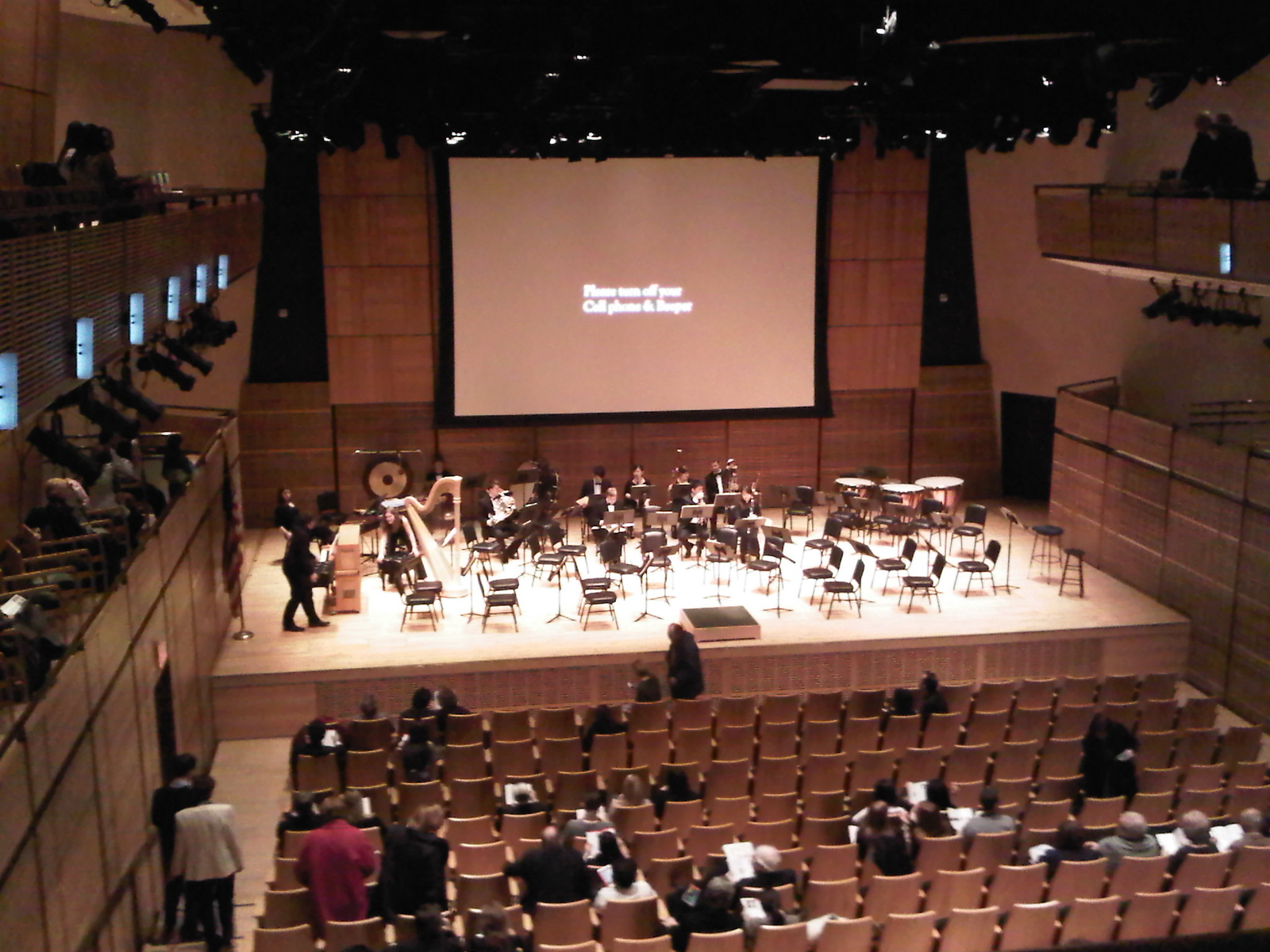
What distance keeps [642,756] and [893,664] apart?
389cm

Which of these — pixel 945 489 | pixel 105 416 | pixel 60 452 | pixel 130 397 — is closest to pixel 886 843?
pixel 60 452

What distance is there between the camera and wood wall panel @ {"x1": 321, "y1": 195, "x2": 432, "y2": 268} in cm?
1745

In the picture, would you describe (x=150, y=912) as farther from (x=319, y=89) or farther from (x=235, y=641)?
(x=319, y=89)

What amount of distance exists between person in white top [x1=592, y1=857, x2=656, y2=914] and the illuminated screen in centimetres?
1114

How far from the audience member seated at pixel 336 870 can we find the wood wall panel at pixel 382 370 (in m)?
11.1

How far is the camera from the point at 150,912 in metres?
8.83

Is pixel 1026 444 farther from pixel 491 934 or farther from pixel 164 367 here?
pixel 491 934

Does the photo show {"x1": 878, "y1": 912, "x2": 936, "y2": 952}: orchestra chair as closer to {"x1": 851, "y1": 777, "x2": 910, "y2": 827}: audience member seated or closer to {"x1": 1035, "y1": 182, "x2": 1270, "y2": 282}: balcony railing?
{"x1": 851, "y1": 777, "x2": 910, "y2": 827}: audience member seated

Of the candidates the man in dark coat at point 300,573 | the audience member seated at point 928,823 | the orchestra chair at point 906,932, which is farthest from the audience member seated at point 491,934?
the man in dark coat at point 300,573

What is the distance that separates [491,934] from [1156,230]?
10.7 meters

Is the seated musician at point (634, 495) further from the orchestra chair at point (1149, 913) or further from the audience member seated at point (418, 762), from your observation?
the orchestra chair at point (1149, 913)

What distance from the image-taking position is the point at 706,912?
669 centimetres

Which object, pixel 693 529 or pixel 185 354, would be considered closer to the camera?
pixel 185 354

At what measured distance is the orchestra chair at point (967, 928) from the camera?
7.01m
